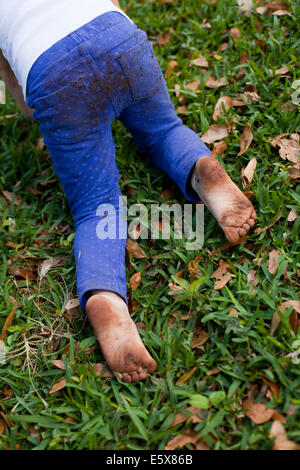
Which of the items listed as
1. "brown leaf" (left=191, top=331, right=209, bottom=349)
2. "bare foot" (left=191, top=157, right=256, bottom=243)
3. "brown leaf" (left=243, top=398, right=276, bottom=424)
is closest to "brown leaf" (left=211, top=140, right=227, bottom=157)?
"bare foot" (left=191, top=157, right=256, bottom=243)

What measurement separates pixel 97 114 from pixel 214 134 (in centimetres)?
71

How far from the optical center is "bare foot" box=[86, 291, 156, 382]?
1.60 metres

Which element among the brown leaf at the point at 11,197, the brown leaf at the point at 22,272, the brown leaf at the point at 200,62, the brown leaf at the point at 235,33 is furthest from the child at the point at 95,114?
the brown leaf at the point at 235,33

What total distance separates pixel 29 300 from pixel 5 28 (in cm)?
110

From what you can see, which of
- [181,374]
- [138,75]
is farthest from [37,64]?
[181,374]

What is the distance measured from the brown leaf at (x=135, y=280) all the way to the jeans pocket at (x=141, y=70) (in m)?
0.73

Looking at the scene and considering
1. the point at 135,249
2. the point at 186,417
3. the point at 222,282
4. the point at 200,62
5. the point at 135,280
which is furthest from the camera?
the point at 200,62

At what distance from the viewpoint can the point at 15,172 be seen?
2549mm

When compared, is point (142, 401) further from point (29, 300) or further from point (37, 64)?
point (37, 64)

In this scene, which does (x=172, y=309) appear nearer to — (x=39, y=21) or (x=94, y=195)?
(x=94, y=195)

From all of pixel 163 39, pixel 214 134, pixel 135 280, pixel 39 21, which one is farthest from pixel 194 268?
pixel 163 39

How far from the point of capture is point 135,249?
2.02m

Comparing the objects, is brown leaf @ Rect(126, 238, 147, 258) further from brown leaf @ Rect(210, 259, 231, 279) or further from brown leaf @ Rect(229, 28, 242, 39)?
brown leaf @ Rect(229, 28, 242, 39)

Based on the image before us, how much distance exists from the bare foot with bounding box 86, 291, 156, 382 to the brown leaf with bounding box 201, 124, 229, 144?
3.28 feet
